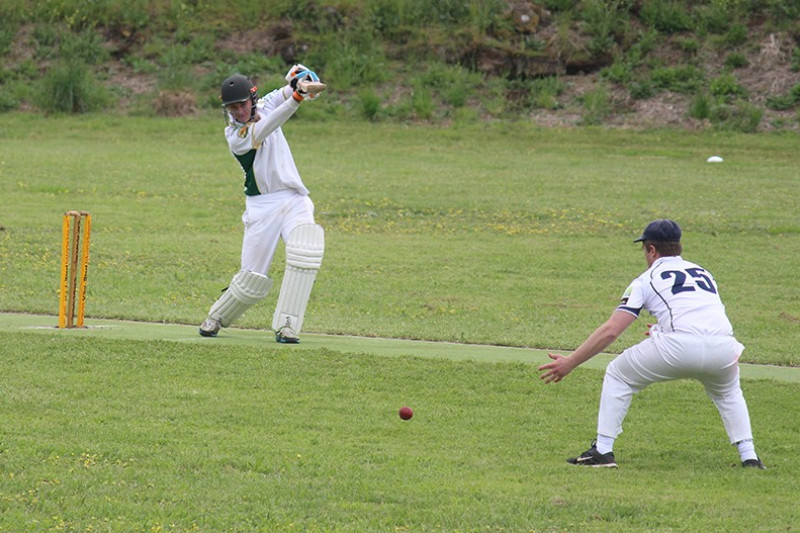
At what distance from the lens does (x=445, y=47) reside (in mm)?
37531

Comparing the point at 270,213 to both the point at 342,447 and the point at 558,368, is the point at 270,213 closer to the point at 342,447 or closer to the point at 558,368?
the point at 342,447

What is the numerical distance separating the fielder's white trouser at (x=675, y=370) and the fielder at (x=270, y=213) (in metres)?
4.15

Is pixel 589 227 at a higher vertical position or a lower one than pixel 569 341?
lower

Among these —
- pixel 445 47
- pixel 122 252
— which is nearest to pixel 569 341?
Answer: pixel 122 252

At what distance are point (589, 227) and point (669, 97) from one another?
12948mm

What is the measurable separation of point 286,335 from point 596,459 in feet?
14.2

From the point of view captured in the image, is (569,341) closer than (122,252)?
Yes

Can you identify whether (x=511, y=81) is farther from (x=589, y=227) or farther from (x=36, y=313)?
(x=36, y=313)

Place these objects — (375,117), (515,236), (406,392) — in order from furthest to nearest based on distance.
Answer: (375,117)
(515,236)
(406,392)

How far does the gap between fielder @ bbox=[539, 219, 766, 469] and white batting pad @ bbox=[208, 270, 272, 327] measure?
4290 mm

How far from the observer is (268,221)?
1174 centimetres

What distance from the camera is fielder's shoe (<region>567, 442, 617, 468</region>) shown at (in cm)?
798

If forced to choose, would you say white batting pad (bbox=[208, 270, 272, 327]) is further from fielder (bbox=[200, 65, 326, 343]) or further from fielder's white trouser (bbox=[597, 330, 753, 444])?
fielder's white trouser (bbox=[597, 330, 753, 444])

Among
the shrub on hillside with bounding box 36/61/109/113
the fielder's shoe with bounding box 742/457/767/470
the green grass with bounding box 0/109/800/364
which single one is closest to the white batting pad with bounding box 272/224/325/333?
the green grass with bounding box 0/109/800/364
